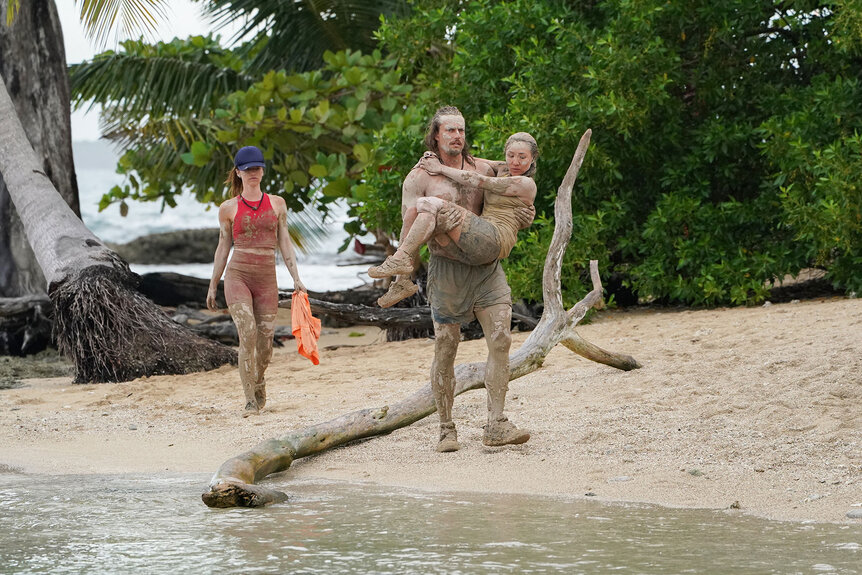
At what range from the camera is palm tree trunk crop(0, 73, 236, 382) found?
1045 centimetres

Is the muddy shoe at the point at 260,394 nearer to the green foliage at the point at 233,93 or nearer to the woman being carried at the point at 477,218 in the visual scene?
the woman being carried at the point at 477,218

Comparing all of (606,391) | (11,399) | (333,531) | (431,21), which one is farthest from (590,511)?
→ (431,21)

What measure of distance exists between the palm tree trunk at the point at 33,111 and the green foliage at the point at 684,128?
15.7 feet

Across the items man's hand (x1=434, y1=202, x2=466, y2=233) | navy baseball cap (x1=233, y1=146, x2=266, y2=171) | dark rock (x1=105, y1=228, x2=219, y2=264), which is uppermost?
dark rock (x1=105, y1=228, x2=219, y2=264)

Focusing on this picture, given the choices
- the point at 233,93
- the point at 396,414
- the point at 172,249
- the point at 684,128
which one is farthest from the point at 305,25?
the point at 172,249

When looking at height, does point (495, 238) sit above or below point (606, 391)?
above

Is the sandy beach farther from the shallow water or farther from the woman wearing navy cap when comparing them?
the woman wearing navy cap

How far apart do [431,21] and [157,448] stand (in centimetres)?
703

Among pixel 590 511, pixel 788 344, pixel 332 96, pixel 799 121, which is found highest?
pixel 332 96

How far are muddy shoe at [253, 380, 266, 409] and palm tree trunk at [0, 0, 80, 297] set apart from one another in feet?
22.1

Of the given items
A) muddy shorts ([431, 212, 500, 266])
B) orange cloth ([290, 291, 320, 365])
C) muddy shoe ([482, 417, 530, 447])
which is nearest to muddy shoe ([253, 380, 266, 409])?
orange cloth ([290, 291, 320, 365])

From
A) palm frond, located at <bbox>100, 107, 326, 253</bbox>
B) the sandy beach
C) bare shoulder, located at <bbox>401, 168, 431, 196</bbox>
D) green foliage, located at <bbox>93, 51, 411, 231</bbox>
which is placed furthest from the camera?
palm frond, located at <bbox>100, 107, 326, 253</bbox>

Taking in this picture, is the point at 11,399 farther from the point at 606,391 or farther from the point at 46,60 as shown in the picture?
the point at 46,60

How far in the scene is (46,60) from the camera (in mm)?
13977
